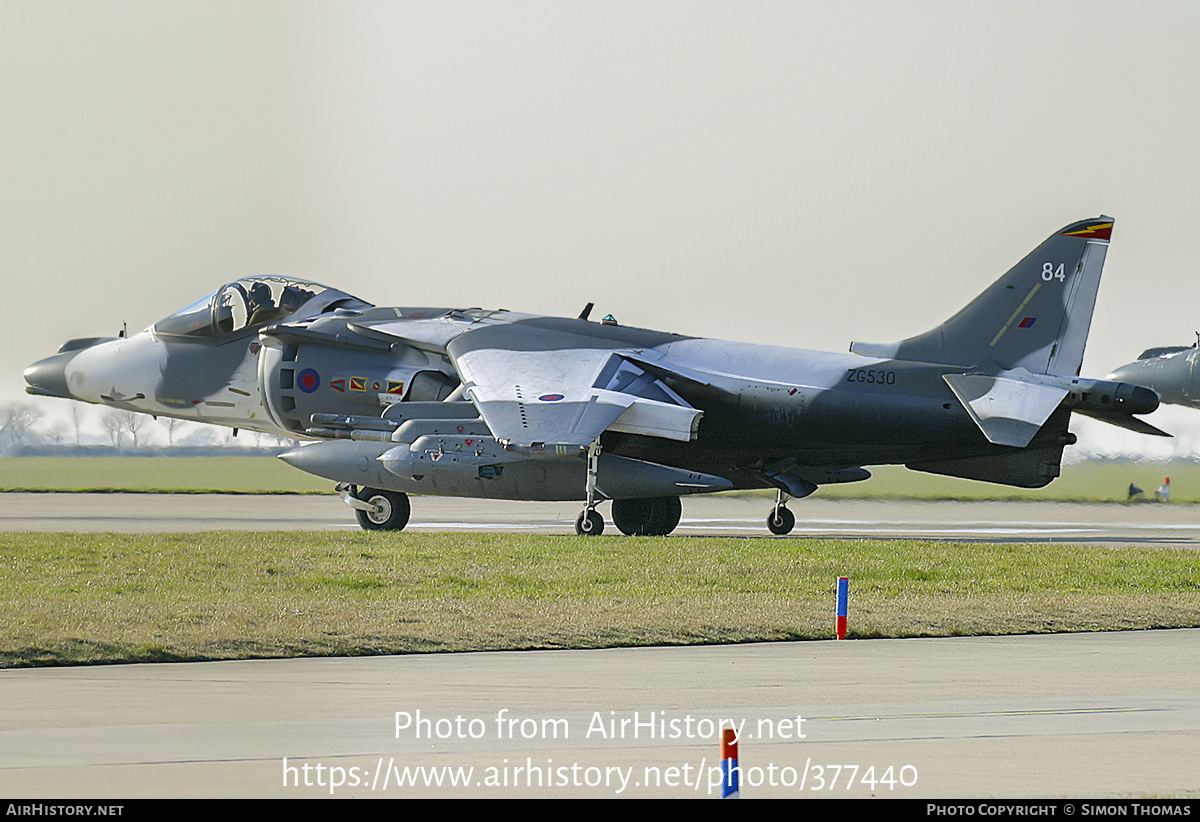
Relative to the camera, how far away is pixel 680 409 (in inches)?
759

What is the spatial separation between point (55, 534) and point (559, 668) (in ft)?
40.0

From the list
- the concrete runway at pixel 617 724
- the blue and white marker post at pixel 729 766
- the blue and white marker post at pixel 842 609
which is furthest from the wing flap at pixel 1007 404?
the blue and white marker post at pixel 729 766

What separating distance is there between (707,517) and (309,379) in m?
9.27

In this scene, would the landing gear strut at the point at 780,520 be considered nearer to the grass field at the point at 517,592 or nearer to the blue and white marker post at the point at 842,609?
the grass field at the point at 517,592

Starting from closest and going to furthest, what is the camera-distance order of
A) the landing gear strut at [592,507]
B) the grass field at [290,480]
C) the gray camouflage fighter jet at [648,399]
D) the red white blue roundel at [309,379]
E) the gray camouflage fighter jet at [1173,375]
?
the gray camouflage fighter jet at [648,399] < the landing gear strut at [592,507] < the red white blue roundel at [309,379] < the gray camouflage fighter jet at [1173,375] < the grass field at [290,480]

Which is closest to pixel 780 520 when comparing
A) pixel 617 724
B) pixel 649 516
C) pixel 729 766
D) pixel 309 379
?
pixel 649 516

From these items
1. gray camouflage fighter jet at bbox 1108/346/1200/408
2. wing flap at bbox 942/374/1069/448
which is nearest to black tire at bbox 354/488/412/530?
wing flap at bbox 942/374/1069/448

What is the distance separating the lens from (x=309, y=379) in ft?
72.1

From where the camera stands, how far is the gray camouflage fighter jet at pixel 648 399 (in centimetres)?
1916

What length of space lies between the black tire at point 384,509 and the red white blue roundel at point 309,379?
6.53 ft

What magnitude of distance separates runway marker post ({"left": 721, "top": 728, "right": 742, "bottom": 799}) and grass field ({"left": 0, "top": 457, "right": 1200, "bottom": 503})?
1100 inches

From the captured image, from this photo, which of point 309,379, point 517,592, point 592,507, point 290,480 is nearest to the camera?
point 517,592

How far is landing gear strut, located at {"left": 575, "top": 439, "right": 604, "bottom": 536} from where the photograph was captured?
19.3 m

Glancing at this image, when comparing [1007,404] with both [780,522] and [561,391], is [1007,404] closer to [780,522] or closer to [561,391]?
[780,522]
